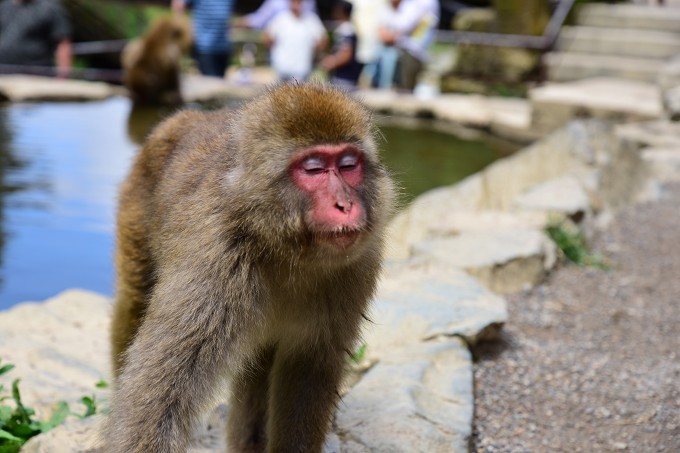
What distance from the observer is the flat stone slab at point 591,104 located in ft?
29.8

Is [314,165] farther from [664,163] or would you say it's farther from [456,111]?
[456,111]

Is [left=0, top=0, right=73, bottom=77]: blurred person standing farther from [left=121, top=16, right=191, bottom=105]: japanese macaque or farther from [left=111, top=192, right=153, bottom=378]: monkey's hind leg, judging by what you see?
[left=111, top=192, right=153, bottom=378]: monkey's hind leg

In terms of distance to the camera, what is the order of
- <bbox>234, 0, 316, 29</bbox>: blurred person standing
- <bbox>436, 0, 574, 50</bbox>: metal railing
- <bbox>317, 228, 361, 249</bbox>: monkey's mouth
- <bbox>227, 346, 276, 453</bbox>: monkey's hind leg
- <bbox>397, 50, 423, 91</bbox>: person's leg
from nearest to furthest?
1. <bbox>317, 228, 361, 249</bbox>: monkey's mouth
2. <bbox>227, 346, 276, 453</bbox>: monkey's hind leg
3. <bbox>234, 0, 316, 29</bbox>: blurred person standing
4. <bbox>397, 50, 423, 91</bbox>: person's leg
5. <bbox>436, 0, 574, 50</bbox>: metal railing

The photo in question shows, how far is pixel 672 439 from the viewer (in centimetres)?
299

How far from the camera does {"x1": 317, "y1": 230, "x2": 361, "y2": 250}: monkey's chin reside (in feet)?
7.45

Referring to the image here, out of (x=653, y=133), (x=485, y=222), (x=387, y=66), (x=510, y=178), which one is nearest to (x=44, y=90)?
(x=387, y=66)

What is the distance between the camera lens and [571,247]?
5.19 m

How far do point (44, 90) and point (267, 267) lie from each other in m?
7.69

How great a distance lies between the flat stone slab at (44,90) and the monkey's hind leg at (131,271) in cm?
669

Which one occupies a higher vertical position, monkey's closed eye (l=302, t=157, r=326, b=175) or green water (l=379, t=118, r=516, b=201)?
monkey's closed eye (l=302, t=157, r=326, b=175)

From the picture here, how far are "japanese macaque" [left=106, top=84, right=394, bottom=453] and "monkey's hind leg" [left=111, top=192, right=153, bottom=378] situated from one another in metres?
0.14

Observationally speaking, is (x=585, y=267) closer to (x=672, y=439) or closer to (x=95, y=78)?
(x=672, y=439)

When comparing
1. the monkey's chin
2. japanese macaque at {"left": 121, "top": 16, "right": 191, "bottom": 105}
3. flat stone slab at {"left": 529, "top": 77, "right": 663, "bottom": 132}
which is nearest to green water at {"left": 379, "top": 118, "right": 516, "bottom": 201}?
flat stone slab at {"left": 529, "top": 77, "right": 663, "bottom": 132}

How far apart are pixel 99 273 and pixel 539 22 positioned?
379 inches
